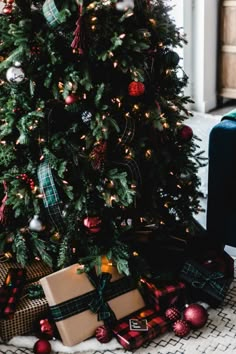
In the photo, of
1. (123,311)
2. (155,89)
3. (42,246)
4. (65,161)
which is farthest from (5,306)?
(155,89)

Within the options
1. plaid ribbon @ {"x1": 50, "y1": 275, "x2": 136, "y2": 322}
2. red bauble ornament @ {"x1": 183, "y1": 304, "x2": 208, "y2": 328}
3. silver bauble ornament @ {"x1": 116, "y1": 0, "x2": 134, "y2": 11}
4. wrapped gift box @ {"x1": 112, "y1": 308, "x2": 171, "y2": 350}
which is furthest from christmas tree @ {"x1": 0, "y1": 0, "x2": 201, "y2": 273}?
red bauble ornament @ {"x1": 183, "y1": 304, "x2": 208, "y2": 328}

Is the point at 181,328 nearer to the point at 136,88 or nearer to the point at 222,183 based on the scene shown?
the point at 222,183

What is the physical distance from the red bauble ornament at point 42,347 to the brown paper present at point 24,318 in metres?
0.12

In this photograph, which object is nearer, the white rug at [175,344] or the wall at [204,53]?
the white rug at [175,344]

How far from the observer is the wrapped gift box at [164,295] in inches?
92.2

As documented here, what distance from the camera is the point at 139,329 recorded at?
2213mm

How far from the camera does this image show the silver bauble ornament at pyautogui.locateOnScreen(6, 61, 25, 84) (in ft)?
6.89

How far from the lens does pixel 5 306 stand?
7.30ft

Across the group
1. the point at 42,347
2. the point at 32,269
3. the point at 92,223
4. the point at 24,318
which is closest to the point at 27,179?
the point at 92,223

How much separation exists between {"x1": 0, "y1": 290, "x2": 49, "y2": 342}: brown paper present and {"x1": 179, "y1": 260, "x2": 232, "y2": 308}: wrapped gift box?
2.04 feet

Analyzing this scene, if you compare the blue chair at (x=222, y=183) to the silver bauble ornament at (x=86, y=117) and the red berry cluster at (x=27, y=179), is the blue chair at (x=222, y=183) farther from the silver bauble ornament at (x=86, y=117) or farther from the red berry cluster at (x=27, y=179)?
the red berry cluster at (x=27, y=179)

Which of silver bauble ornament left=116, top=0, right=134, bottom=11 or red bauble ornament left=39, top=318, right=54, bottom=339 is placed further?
red bauble ornament left=39, top=318, right=54, bottom=339

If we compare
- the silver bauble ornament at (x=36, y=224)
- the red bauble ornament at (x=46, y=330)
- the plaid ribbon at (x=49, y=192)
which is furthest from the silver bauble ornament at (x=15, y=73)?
the red bauble ornament at (x=46, y=330)

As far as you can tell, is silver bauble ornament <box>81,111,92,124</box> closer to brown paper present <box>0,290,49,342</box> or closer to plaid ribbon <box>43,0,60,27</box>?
plaid ribbon <box>43,0,60,27</box>
